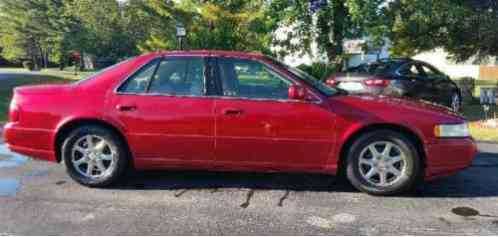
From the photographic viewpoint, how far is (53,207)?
Result: 416 cm

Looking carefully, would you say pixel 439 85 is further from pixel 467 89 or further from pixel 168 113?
pixel 168 113

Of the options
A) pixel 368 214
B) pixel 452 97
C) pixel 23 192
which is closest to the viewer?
pixel 368 214

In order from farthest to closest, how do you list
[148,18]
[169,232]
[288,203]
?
[148,18]
[288,203]
[169,232]

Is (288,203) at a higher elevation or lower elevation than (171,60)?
lower

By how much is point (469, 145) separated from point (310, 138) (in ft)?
5.34

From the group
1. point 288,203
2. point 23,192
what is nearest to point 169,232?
point 288,203

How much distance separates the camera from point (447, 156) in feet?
14.6

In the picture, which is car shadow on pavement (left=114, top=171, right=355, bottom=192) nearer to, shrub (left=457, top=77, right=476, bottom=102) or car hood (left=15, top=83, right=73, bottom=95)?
car hood (left=15, top=83, right=73, bottom=95)

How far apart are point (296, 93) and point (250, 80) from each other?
0.54 meters

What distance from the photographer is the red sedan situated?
4.45 m

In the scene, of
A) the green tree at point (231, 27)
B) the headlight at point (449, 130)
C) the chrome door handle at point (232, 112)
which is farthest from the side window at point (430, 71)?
the chrome door handle at point (232, 112)

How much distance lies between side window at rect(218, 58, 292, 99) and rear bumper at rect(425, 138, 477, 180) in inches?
62.2

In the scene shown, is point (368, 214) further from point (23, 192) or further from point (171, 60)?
point (23, 192)

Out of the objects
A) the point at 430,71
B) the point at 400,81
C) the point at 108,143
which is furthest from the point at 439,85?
the point at 108,143
